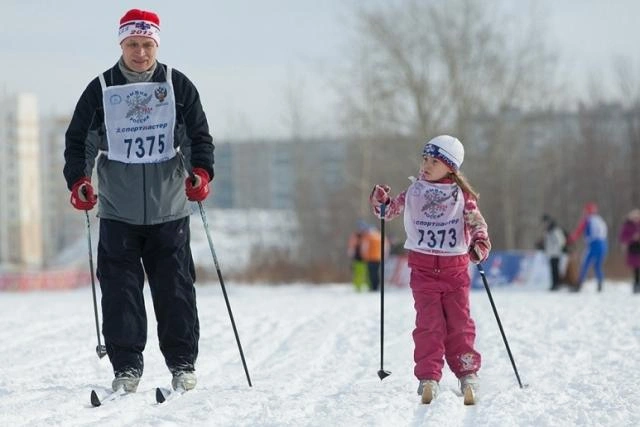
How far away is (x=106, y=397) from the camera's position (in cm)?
575

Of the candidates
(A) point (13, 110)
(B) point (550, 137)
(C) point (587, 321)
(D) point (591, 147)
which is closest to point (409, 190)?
(C) point (587, 321)

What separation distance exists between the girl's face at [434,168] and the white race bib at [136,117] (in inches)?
57.1

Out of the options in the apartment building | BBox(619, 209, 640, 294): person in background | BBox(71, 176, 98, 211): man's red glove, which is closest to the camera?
BBox(71, 176, 98, 211): man's red glove

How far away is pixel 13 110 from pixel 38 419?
3762 inches

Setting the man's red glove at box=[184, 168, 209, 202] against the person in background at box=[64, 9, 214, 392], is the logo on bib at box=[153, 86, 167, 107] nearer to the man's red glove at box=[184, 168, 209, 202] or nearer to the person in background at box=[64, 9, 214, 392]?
the person in background at box=[64, 9, 214, 392]

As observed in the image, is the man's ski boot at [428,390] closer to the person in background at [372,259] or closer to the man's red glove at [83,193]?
the man's red glove at [83,193]

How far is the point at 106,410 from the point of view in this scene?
17.7ft

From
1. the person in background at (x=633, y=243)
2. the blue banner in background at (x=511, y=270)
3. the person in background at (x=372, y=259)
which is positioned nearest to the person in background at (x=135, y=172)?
the person in background at (x=633, y=243)

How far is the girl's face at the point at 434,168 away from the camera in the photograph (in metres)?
6.30

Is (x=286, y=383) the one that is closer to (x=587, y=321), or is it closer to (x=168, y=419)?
(x=168, y=419)

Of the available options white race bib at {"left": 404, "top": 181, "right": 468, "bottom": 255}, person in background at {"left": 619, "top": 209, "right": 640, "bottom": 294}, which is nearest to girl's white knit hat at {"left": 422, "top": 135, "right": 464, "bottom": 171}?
white race bib at {"left": 404, "top": 181, "right": 468, "bottom": 255}

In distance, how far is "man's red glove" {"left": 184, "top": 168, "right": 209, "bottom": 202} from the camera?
6027 mm

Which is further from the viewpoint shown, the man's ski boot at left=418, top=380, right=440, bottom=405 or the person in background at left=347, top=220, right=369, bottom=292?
the person in background at left=347, top=220, right=369, bottom=292

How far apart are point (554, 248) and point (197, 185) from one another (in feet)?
54.9
